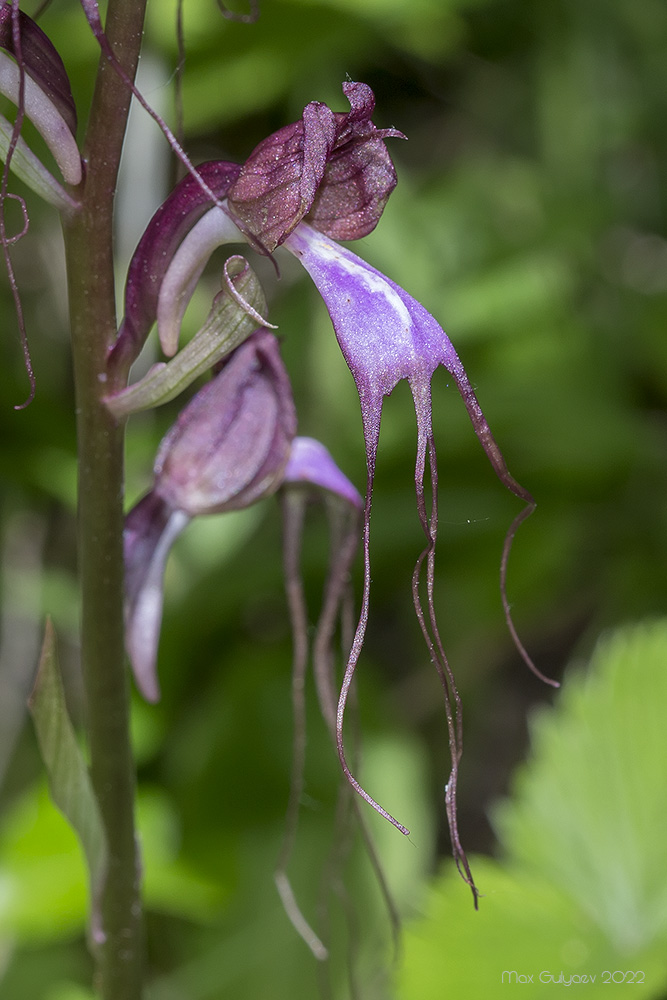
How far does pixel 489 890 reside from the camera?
1.05 metres

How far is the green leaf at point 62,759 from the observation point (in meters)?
0.62

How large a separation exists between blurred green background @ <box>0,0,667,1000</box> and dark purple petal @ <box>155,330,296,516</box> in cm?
33

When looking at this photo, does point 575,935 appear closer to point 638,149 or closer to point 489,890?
point 489,890

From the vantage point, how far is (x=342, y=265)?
56 centimetres

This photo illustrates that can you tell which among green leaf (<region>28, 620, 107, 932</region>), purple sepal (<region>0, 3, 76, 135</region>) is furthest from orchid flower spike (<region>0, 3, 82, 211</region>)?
green leaf (<region>28, 620, 107, 932</region>)

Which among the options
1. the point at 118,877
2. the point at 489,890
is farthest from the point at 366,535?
the point at 489,890

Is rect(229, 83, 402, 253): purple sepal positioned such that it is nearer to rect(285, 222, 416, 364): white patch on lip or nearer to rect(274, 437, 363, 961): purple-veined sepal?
rect(285, 222, 416, 364): white patch on lip

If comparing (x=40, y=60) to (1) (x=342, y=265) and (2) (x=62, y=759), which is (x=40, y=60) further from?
(2) (x=62, y=759)

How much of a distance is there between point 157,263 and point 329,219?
0.10 m

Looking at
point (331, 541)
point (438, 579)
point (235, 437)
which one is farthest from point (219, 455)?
point (438, 579)

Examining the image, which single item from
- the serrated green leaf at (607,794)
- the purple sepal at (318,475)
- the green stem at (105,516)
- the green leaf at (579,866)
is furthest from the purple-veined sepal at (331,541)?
the serrated green leaf at (607,794)

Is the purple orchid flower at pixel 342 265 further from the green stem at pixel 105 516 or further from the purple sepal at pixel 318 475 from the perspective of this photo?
the purple sepal at pixel 318 475

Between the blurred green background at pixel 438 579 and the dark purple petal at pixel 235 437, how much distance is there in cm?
33

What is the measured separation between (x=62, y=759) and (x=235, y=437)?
0.23 m
